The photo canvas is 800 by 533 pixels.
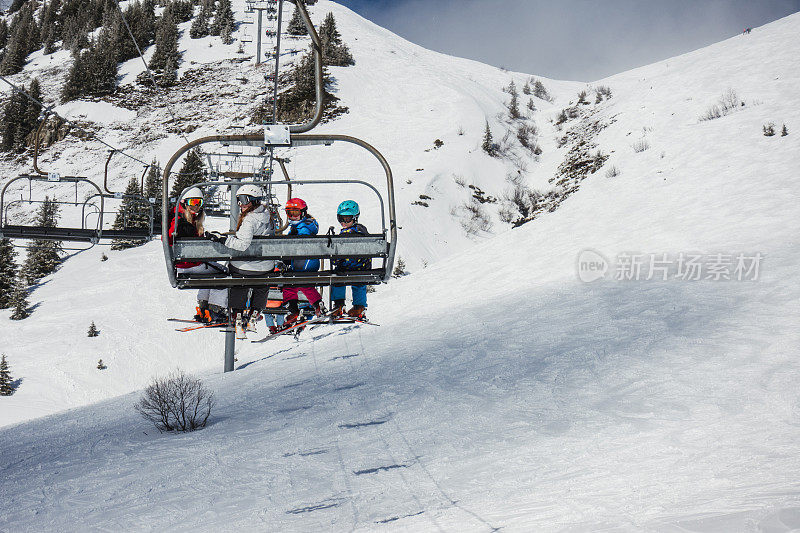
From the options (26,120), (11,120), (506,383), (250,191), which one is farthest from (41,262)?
(11,120)

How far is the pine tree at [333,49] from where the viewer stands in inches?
2234

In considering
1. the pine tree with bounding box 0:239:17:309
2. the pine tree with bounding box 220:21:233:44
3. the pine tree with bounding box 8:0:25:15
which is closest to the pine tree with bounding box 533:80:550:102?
the pine tree with bounding box 220:21:233:44

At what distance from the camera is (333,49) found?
57938 mm

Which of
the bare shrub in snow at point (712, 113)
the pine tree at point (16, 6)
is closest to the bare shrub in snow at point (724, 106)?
the bare shrub in snow at point (712, 113)

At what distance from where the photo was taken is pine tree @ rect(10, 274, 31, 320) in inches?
1042

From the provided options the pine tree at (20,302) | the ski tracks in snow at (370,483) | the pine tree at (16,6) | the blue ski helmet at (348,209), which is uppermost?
the pine tree at (16,6)

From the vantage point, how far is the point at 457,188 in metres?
39.0

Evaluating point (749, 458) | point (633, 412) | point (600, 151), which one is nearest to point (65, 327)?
point (633, 412)

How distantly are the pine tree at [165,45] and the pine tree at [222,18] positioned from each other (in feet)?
15.2

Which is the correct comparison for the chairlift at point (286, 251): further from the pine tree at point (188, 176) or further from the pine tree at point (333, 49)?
the pine tree at point (333, 49)

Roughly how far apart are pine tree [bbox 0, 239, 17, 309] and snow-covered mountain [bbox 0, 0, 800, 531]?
1854 mm

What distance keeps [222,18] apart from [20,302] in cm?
5347

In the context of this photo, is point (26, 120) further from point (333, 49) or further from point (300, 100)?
point (333, 49)

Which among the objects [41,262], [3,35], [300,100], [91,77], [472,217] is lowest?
[41,262]
